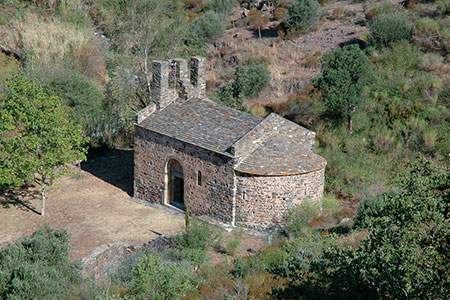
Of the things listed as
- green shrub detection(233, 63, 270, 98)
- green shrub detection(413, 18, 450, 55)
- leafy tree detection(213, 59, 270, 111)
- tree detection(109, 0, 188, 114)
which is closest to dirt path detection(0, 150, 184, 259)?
tree detection(109, 0, 188, 114)

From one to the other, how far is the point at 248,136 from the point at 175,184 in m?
4.83

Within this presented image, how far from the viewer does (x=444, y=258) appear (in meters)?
11.3

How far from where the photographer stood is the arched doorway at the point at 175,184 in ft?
78.7

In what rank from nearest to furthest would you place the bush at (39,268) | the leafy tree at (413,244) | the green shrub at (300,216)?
the leafy tree at (413,244)
the bush at (39,268)
the green shrub at (300,216)

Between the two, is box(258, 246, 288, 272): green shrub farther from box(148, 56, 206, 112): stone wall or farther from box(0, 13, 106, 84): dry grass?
box(0, 13, 106, 84): dry grass

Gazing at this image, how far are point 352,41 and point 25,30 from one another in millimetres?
22548

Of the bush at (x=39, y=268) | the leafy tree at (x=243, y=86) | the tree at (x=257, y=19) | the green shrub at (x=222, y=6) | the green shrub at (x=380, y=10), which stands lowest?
the bush at (x=39, y=268)

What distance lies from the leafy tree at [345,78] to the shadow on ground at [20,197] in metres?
14.8

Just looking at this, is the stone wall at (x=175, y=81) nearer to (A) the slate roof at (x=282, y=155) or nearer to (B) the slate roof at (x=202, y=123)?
(B) the slate roof at (x=202, y=123)

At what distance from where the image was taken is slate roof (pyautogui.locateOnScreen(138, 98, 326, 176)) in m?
21.5

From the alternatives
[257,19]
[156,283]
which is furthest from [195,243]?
[257,19]

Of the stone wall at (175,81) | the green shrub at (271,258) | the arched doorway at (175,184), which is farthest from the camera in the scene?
the stone wall at (175,81)

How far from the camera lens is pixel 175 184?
24.9 m

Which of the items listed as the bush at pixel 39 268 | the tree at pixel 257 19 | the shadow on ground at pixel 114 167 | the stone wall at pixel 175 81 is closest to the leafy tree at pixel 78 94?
the shadow on ground at pixel 114 167
